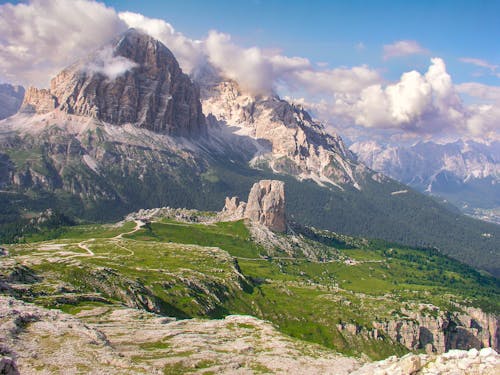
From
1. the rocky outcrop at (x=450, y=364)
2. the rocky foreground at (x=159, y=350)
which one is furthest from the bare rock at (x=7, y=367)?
the rocky outcrop at (x=450, y=364)

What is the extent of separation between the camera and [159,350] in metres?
82.8

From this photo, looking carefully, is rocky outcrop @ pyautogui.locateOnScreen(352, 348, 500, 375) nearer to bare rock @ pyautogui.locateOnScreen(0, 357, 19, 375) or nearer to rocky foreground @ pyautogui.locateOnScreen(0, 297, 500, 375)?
rocky foreground @ pyautogui.locateOnScreen(0, 297, 500, 375)

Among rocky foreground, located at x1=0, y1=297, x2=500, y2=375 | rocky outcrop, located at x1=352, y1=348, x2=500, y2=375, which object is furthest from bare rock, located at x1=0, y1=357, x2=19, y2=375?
rocky outcrop, located at x1=352, y1=348, x2=500, y2=375

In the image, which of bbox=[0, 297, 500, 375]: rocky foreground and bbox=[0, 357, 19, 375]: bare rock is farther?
bbox=[0, 297, 500, 375]: rocky foreground

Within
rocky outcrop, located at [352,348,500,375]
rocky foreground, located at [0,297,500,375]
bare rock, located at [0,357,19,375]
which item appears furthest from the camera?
rocky foreground, located at [0,297,500,375]

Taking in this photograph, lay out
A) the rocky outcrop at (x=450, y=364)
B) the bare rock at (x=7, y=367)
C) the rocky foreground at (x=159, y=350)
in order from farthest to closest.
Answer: the rocky foreground at (x=159, y=350) → the rocky outcrop at (x=450, y=364) → the bare rock at (x=7, y=367)

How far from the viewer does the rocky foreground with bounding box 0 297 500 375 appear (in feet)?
158

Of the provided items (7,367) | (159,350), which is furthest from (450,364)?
(159,350)

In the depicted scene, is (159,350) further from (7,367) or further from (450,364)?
(450,364)

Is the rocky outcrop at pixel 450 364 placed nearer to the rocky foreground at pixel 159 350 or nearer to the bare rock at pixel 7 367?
the rocky foreground at pixel 159 350

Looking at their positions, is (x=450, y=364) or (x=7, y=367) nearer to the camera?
(x=7, y=367)

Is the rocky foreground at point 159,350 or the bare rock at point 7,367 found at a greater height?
the bare rock at point 7,367

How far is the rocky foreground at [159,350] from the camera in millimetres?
48269

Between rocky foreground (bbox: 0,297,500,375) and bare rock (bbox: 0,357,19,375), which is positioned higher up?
bare rock (bbox: 0,357,19,375)
